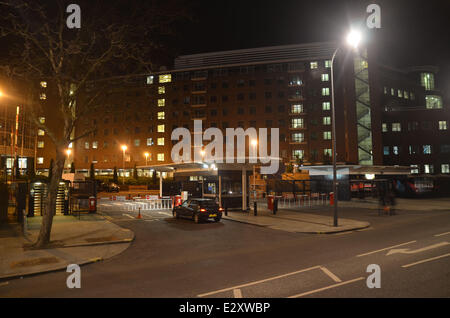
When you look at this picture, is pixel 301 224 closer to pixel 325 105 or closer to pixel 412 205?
pixel 412 205

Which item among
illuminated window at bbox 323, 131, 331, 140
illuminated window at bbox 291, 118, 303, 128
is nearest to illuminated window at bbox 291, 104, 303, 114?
illuminated window at bbox 291, 118, 303, 128

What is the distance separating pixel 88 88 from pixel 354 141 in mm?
48356

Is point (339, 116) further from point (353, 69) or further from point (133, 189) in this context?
point (133, 189)

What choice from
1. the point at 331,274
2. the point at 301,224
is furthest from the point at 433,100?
the point at 331,274

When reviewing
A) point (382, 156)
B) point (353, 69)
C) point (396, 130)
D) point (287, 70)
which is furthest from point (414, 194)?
point (287, 70)

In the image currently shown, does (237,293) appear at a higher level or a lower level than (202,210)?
lower

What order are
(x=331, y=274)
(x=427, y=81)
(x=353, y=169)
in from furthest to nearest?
(x=427, y=81) < (x=353, y=169) < (x=331, y=274)

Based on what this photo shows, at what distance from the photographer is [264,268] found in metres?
8.52

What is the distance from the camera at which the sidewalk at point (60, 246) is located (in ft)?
29.5

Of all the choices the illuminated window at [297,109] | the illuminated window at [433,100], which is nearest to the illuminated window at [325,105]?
the illuminated window at [297,109]

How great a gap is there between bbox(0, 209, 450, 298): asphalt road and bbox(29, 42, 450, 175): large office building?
43.8 metres

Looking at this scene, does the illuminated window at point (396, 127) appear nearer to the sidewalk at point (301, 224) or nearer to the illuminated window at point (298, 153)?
the illuminated window at point (298, 153)

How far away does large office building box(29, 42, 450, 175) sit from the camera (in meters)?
53.4

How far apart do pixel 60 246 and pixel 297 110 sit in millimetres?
59315
